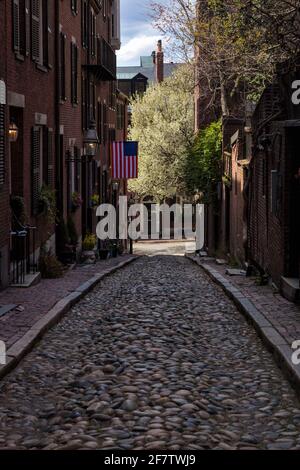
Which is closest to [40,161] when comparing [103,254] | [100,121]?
[103,254]

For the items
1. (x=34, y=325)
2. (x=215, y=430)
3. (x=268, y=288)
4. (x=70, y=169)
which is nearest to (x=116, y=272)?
(x=70, y=169)

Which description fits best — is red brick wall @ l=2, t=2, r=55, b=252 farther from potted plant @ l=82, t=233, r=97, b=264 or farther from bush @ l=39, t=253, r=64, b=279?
potted plant @ l=82, t=233, r=97, b=264

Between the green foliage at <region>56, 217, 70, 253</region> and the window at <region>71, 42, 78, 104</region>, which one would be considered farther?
the window at <region>71, 42, 78, 104</region>

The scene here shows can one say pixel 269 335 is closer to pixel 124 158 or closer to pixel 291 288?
pixel 291 288

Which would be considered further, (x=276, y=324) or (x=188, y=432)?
(x=276, y=324)

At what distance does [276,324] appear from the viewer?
9805 mm

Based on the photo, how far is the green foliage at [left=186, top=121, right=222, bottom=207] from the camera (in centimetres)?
3047

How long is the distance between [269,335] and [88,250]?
51.6 feet

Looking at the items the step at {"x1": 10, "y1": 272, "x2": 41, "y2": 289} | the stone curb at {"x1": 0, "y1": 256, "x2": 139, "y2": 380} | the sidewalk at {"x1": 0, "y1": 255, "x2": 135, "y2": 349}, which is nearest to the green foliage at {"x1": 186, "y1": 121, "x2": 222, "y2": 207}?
the sidewalk at {"x1": 0, "y1": 255, "x2": 135, "y2": 349}

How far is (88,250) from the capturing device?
24453 millimetres

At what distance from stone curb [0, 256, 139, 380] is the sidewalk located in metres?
0.08

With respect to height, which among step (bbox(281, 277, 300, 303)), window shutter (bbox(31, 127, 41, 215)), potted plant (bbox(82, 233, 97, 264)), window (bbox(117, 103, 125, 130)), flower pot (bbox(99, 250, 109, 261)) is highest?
window (bbox(117, 103, 125, 130))

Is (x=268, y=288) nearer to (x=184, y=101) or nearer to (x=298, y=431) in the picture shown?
(x=298, y=431)
